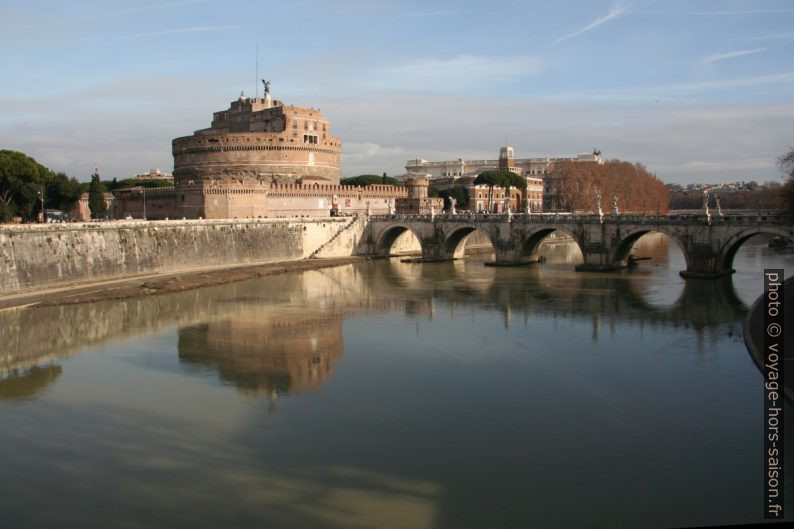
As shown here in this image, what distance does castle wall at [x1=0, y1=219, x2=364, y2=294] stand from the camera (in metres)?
29.9

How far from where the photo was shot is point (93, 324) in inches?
974

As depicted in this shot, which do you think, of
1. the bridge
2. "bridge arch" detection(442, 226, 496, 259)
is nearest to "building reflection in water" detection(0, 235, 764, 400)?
the bridge

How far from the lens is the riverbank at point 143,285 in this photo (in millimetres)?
27656

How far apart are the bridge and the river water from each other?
7.28 m

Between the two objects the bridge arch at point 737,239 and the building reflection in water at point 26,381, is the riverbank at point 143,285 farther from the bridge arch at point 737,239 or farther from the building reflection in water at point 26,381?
the bridge arch at point 737,239

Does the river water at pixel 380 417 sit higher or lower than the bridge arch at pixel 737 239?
lower

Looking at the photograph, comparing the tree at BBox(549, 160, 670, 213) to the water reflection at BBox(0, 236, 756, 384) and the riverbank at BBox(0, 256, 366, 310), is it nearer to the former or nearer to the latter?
the water reflection at BBox(0, 236, 756, 384)

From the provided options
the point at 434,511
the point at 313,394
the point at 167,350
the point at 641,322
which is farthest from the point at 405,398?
the point at 641,322

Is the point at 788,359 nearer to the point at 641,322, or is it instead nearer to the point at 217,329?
the point at 641,322

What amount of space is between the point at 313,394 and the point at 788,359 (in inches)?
392

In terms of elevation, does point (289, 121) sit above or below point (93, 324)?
above

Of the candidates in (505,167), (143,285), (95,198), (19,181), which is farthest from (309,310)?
(505,167)

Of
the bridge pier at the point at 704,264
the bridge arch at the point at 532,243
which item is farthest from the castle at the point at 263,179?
the bridge pier at the point at 704,264

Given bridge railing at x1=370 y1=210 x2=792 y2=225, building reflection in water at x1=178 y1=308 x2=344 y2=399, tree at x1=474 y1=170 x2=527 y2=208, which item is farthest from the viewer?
tree at x1=474 y1=170 x2=527 y2=208
